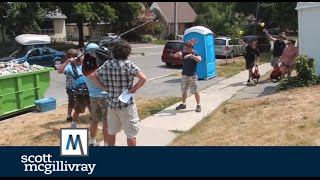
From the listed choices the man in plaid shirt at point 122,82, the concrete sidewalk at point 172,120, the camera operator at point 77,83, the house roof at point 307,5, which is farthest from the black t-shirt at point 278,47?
the man in plaid shirt at point 122,82

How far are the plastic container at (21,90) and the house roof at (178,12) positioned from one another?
169 feet

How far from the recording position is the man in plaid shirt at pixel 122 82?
5383 mm

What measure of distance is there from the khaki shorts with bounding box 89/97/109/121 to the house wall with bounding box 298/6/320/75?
7.80m

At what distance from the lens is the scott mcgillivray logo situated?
4336 mm

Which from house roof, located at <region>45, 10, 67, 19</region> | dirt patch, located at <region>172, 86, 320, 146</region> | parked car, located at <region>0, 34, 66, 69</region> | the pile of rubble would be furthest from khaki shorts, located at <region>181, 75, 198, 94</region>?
house roof, located at <region>45, 10, 67, 19</region>

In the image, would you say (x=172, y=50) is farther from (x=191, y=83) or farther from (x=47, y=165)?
(x=47, y=165)

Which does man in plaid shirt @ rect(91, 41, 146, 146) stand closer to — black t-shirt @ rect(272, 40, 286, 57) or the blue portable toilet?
black t-shirt @ rect(272, 40, 286, 57)

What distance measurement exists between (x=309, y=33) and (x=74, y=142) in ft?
31.5

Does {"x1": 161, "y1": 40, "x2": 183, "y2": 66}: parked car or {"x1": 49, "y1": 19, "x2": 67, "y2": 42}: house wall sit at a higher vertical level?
{"x1": 49, "y1": 19, "x2": 67, "y2": 42}: house wall

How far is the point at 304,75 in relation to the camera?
11031mm

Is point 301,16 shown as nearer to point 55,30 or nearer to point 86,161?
point 86,161

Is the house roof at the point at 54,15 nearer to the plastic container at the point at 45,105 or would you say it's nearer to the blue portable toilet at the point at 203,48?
the blue portable toilet at the point at 203,48

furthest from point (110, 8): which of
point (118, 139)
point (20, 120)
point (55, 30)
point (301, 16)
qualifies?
point (118, 139)

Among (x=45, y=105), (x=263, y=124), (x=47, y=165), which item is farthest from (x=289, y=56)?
(x=47, y=165)
